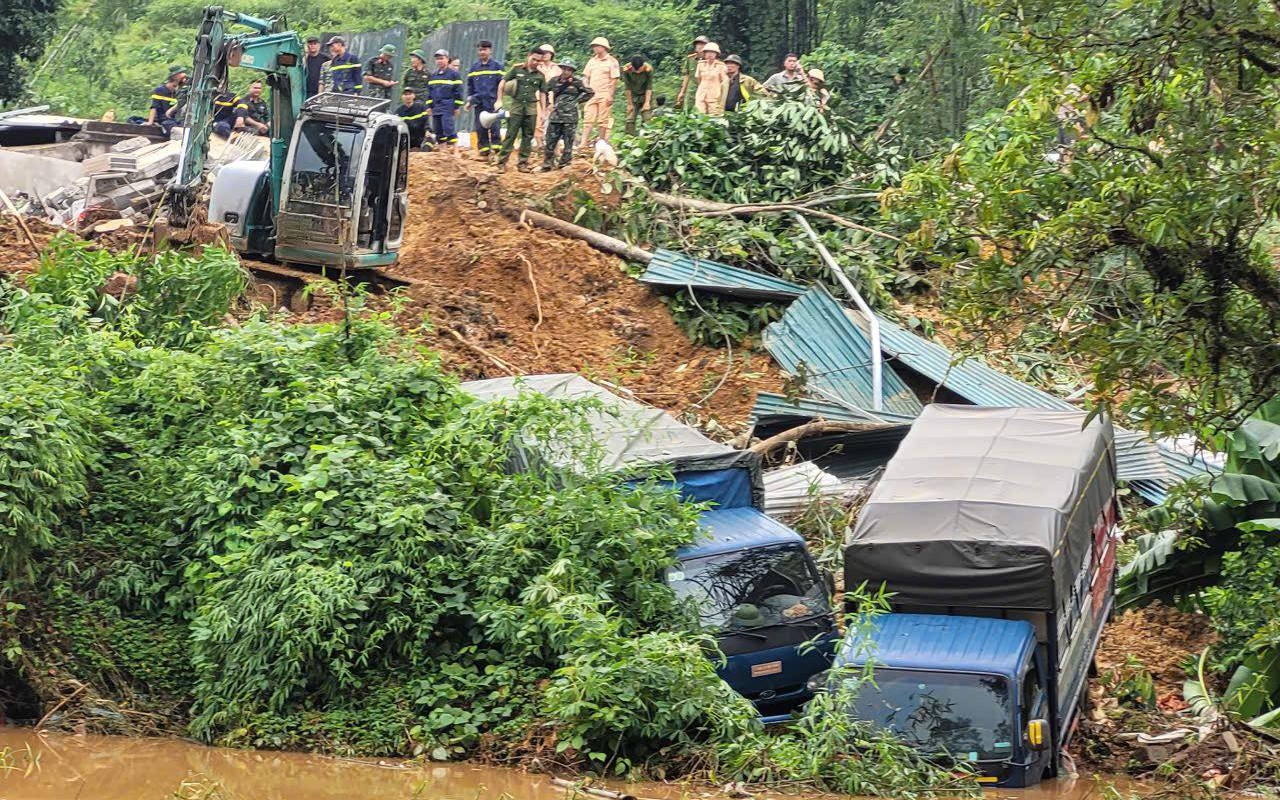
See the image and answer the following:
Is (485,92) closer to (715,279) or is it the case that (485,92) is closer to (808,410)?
(715,279)

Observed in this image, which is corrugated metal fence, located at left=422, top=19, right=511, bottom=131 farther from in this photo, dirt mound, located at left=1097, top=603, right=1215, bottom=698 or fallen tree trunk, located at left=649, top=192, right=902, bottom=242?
dirt mound, located at left=1097, top=603, right=1215, bottom=698

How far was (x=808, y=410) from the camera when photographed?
60.3 ft

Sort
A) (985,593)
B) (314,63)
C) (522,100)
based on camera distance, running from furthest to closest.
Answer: (314,63)
(522,100)
(985,593)

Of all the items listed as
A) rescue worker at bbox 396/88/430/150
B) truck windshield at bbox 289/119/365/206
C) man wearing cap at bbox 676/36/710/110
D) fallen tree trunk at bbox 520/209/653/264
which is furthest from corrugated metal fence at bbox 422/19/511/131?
truck windshield at bbox 289/119/365/206

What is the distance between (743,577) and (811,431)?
228 inches

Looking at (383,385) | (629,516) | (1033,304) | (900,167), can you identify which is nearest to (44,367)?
(383,385)

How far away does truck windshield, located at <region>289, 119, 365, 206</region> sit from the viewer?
61.0 feet

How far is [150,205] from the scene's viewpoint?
70.1ft

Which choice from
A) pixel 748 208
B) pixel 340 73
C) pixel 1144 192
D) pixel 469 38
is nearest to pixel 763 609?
pixel 1144 192

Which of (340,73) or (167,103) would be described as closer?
(340,73)

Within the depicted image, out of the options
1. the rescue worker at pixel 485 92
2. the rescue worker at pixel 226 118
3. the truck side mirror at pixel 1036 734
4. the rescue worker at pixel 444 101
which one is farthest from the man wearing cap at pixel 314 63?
the truck side mirror at pixel 1036 734

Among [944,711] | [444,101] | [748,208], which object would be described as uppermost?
[444,101]

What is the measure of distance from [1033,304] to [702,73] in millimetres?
15719

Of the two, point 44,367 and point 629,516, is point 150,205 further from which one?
point 629,516
